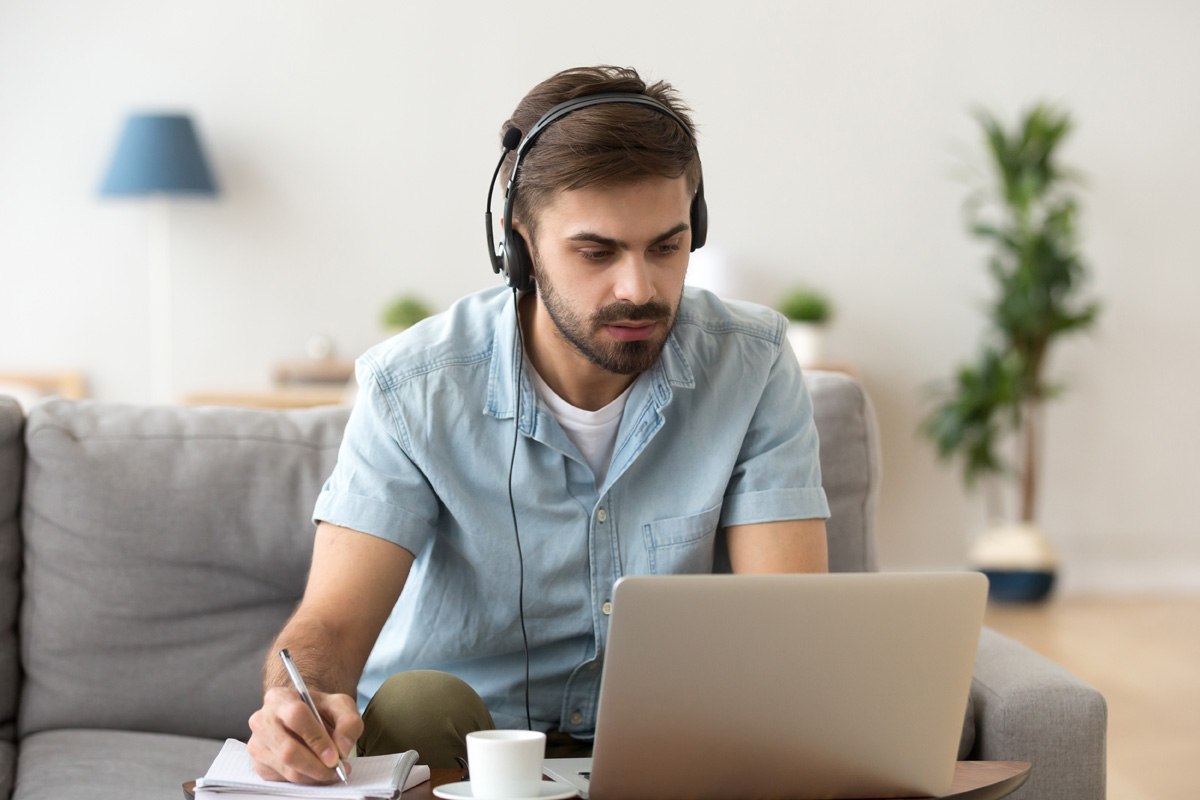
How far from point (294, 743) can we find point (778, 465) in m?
0.70

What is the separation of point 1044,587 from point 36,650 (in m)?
3.40

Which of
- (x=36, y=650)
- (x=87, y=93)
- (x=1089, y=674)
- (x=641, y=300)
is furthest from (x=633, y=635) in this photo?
(x=87, y=93)

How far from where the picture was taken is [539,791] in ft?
3.23

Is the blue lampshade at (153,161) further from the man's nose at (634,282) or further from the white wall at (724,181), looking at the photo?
the man's nose at (634,282)

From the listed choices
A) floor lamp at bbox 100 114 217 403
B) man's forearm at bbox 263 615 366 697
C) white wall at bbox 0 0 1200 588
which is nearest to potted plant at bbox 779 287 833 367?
white wall at bbox 0 0 1200 588

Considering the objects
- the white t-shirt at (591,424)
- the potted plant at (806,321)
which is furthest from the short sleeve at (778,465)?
the potted plant at (806,321)

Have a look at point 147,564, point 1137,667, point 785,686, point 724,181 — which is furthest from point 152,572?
point 724,181

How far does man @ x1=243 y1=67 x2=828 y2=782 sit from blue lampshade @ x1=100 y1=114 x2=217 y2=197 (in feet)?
8.78

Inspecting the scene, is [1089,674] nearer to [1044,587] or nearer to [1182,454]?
[1044,587]

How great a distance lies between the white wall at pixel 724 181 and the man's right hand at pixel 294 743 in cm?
331

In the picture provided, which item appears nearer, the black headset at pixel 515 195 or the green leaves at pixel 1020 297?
the black headset at pixel 515 195

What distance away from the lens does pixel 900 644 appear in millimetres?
991

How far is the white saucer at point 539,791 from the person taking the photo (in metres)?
0.98

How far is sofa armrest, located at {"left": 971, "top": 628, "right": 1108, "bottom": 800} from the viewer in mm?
1386
